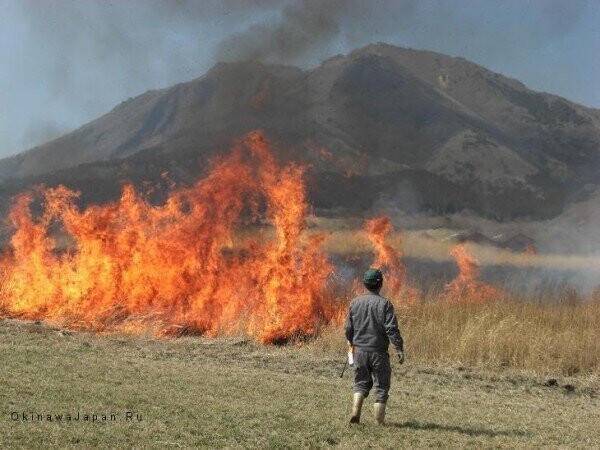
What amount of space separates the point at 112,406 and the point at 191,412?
46.5 inches

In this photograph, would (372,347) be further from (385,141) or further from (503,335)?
(385,141)

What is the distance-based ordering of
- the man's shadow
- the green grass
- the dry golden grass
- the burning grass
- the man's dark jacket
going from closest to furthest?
the green grass → the man's dark jacket → the man's shadow → the dry golden grass → the burning grass

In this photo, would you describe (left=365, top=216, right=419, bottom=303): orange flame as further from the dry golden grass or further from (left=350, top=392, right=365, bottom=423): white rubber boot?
(left=350, top=392, right=365, bottom=423): white rubber boot

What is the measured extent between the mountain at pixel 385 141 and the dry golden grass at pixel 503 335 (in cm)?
2403

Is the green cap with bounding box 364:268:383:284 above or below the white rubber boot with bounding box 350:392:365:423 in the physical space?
above

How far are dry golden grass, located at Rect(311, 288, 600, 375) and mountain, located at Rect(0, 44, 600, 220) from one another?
78.8 ft

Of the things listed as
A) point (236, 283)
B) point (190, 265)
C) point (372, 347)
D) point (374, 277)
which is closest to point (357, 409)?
point (372, 347)

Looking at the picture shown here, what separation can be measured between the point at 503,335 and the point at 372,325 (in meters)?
9.69

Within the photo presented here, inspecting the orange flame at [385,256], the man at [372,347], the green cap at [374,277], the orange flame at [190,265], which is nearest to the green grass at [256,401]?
the man at [372,347]

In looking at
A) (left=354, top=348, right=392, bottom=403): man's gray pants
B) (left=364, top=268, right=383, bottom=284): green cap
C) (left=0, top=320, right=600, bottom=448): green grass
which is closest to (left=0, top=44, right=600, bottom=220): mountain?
(left=0, top=320, right=600, bottom=448): green grass

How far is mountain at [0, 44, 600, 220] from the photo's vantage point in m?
69.9

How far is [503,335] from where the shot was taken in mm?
18891

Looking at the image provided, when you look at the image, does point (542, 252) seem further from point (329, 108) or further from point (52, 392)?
point (329, 108)

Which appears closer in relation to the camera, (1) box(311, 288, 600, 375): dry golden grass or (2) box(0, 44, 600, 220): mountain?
(1) box(311, 288, 600, 375): dry golden grass
